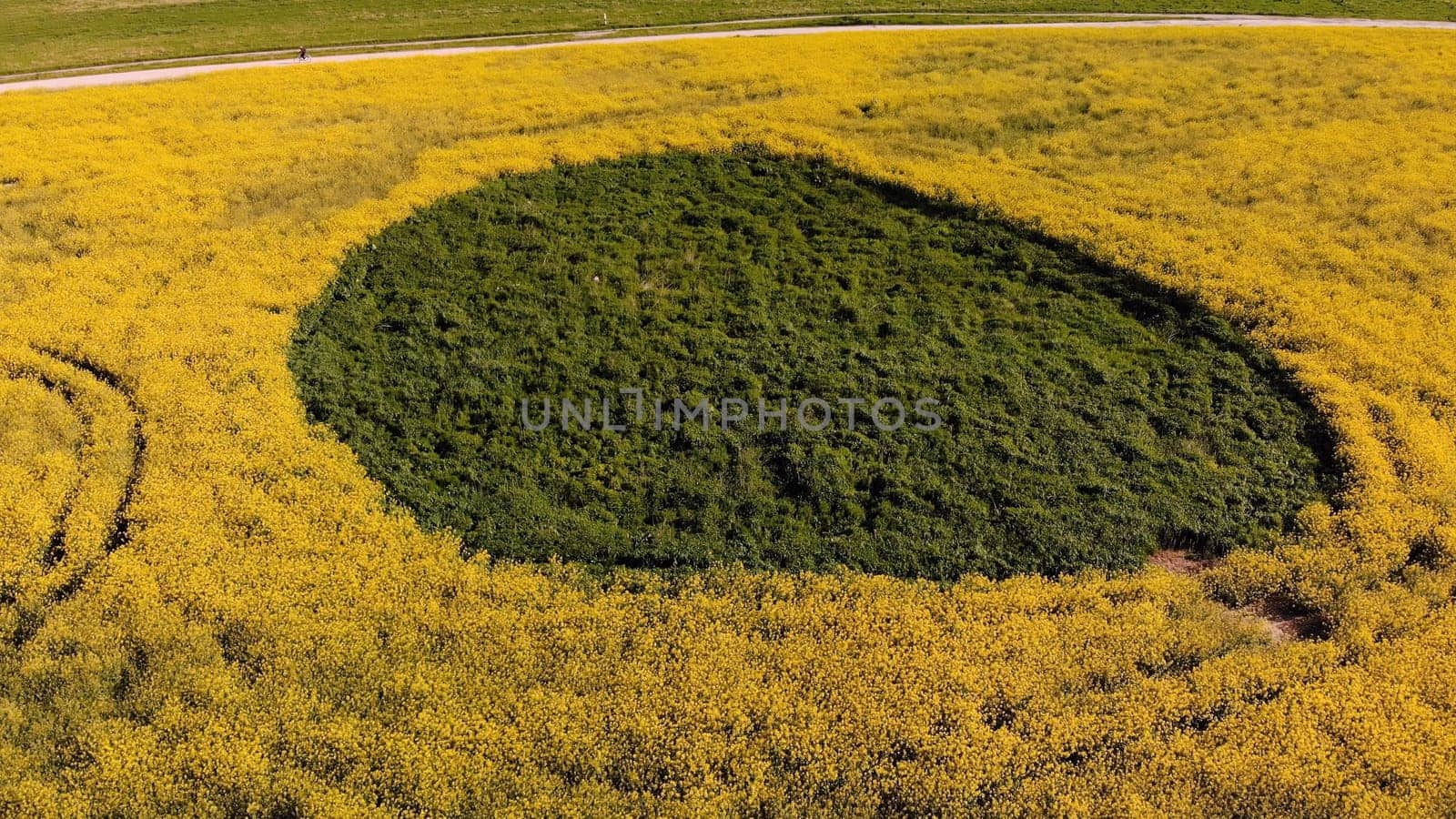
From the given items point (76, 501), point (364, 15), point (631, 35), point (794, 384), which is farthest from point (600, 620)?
point (364, 15)

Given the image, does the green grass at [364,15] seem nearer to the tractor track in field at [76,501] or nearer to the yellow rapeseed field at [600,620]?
the yellow rapeseed field at [600,620]

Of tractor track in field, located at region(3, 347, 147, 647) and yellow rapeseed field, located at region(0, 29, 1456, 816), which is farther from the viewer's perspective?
tractor track in field, located at region(3, 347, 147, 647)

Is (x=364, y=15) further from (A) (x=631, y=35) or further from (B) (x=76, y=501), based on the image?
(B) (x=76, y=501)

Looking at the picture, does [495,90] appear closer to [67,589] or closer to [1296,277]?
[67,589]

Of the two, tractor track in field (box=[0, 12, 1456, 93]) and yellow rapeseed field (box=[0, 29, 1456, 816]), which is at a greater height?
tractor track in field (box=[0, 12, 1456, 93])

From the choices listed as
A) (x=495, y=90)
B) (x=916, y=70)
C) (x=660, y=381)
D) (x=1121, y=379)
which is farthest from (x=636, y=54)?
(x=1121, y=379)

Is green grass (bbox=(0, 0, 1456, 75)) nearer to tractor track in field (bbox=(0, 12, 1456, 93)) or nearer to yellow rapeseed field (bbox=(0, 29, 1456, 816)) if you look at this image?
tractor track in field (bbox=(0, 12, 1456, 93))

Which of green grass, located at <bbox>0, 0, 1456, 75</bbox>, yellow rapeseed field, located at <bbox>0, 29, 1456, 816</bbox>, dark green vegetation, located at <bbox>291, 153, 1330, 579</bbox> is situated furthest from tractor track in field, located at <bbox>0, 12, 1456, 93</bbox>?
dark green vegetation, located at <bbox>291, 153, 1330, 579</bbox>
